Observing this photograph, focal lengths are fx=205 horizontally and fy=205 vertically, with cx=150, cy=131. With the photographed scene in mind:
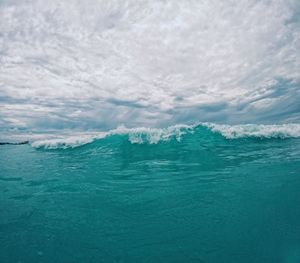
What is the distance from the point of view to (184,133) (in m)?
15.8

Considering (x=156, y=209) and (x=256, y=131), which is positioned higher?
(x=256, y=131)

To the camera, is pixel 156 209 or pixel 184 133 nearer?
pixel 156 209

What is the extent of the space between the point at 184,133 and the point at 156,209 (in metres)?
11.0

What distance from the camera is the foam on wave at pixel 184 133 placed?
1499 centimetres

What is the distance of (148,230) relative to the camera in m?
4.30

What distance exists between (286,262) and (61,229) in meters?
4.26

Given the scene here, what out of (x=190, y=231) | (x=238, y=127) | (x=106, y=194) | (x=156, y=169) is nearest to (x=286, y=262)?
(x=190, y=231)

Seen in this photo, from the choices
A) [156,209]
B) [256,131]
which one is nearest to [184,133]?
[256,131]

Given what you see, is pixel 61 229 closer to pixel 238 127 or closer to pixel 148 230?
pixel 148 230

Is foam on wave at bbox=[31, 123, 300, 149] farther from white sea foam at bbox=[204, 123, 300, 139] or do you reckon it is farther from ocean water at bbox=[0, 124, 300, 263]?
ocean water at bbox=[0, 124, 300, 263]

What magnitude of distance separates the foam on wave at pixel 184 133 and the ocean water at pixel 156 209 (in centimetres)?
359

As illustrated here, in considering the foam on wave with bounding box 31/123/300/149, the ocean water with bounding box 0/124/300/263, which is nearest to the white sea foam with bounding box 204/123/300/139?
the foam on wave with bounding box 31/123/300/149

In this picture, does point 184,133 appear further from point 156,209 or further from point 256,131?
point 156,209

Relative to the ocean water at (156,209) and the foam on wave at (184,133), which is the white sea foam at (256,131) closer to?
the foam on wave at (184,133)
